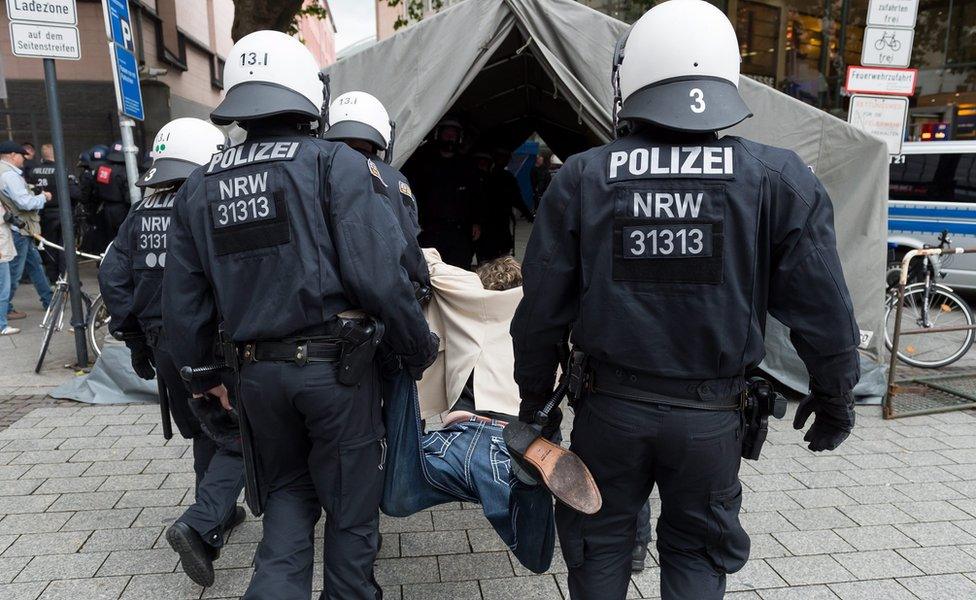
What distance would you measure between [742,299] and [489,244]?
5255 mm

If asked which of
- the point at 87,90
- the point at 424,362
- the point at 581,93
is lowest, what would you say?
the point at 424,362

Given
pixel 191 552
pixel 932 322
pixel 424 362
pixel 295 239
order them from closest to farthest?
1. pixel 295 239
2. pixel 424 362
3. pixel 191 552
4. pixel 932 322

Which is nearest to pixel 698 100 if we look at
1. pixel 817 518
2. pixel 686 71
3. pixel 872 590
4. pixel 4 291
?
pixel 686 71

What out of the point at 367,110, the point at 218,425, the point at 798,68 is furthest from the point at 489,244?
the point at 798,68

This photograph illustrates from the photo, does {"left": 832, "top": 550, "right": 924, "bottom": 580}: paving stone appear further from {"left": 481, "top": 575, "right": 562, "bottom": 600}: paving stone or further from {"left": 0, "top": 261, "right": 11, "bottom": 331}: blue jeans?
{"left": 0, "top": 261, "right": 11, "bottom": 331}: blue jeans

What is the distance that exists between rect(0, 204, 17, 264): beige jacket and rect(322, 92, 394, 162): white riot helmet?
4.72 m

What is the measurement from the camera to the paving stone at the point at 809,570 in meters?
2.71

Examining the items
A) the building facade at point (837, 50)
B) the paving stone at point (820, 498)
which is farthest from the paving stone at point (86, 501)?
the building facade at point (837, 50)

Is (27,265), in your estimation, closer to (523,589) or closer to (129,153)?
(129,153)

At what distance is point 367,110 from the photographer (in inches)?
143

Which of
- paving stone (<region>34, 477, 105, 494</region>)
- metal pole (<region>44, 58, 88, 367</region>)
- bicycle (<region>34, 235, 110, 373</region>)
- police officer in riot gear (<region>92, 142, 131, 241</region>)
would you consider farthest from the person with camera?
paving stone (<region>34, 477, 105, 494</region>)

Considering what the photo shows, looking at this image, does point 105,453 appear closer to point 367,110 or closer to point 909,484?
point 367,110

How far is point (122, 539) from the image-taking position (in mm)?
3027

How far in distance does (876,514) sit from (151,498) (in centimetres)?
368
